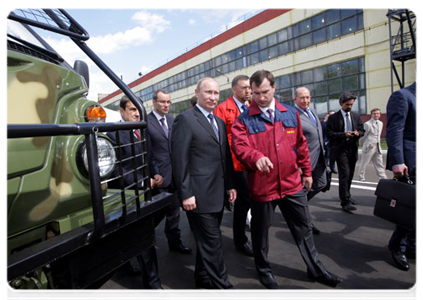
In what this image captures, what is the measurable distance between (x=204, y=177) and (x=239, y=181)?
3.40ft

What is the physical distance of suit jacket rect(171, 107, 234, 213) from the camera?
2.35 m

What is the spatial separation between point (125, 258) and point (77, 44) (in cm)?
149

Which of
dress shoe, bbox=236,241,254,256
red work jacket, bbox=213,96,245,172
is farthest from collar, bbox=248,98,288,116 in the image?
dress shoe, bbox=236,241,254,256

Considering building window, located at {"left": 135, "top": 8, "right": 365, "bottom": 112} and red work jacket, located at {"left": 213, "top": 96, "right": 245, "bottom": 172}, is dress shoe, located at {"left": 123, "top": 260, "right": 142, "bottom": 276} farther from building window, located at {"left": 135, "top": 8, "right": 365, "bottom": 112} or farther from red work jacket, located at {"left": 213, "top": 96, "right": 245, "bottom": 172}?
building window, located at {"left": 135, "top": 8, "right": 365, "bottom": 112}

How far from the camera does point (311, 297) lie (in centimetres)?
242

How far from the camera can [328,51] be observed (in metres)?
17.6

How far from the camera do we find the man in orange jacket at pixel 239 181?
337 centimetres

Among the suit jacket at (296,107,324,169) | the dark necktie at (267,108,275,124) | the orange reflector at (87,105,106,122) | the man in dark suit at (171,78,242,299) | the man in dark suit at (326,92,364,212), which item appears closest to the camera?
the orange reflector at (87,105,106,122)

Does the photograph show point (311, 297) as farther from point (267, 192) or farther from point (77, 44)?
point (77, 44)

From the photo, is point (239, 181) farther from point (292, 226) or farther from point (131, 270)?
point (131, 270)

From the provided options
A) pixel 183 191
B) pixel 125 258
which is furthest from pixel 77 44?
pixel 125 258

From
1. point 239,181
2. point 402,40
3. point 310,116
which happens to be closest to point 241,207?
point 239,181

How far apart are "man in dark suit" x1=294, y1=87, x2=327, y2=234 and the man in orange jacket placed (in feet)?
2.37

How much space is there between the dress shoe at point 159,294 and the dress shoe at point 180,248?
96 centimetres
